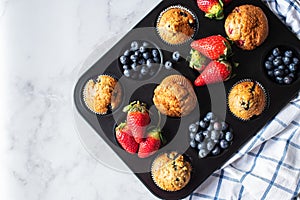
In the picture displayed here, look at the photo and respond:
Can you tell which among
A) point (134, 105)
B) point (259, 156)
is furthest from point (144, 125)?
point (259, 156)

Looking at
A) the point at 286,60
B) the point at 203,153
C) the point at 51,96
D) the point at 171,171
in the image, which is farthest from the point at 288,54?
the point at 51,96

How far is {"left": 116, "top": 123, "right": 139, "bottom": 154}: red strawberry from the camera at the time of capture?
74.3 inches

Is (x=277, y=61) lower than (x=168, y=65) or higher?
higher

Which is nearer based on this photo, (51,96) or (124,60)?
(124,60)

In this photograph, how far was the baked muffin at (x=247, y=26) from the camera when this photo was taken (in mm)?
1884

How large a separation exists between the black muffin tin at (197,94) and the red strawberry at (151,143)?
0.10 ft

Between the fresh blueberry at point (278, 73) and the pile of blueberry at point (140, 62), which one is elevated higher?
the fresh blueberry at point (278, 73)

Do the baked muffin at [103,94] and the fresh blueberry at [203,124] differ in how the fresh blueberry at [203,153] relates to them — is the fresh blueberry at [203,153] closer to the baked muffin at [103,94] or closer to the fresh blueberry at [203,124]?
the fresh blueberry at [203,124]

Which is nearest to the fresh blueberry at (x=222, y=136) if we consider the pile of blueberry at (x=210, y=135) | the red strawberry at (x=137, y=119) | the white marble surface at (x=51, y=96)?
the pile of blueberry at (x=210, y=135)

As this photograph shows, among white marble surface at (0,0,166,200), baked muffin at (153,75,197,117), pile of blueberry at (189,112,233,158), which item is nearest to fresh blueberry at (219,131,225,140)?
pile of blueberry at (189,112,233,158)

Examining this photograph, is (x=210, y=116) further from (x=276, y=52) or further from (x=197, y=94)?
(x=276, y=52)

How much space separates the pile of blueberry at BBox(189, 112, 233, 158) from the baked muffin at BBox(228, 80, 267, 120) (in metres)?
0.06

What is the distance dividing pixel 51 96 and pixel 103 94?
0.87ft

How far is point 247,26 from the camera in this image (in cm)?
188
